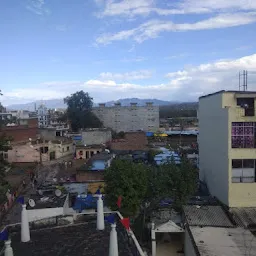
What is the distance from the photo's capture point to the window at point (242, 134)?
56.1ft

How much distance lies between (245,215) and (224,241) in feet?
11.0

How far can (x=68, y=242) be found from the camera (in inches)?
340

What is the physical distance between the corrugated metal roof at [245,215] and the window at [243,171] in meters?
1.41

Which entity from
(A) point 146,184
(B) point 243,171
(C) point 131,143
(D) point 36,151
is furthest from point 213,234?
(D) point 36,151

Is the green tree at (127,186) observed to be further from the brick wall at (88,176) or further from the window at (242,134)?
the brick wall at (88,176)

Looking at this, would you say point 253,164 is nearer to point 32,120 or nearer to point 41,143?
point 41,143

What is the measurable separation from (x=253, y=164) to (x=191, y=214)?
424 cm

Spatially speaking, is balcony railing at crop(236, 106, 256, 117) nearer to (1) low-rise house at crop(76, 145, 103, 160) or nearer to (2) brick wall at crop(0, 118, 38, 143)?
(1) low-rise house at crop(76, 145, 103, 160)

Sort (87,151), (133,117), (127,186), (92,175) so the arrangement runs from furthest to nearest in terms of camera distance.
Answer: (133,117)
(87,151)
(92,175)
(127,186)

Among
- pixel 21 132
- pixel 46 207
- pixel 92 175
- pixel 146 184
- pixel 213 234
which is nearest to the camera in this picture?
pixel 213 234

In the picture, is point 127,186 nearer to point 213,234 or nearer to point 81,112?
point 213,234

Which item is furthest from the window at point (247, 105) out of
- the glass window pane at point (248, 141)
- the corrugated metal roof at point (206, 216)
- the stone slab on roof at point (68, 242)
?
the stone slab on roof at point (68, 242)

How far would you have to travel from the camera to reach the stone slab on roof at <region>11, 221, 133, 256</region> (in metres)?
8.02

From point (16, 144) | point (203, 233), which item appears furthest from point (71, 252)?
point (16, 144)
